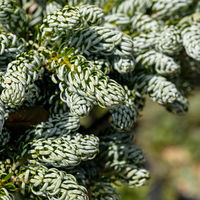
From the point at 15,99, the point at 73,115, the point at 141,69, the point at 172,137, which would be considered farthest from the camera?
the point at 172,137

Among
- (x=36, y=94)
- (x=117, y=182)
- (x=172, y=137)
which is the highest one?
(x=36, y=94)

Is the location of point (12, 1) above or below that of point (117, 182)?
above

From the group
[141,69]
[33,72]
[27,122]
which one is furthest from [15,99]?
[141,69]

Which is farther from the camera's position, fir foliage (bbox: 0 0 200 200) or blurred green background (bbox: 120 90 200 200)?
blurred green background (bbox: 120 90 200 200)

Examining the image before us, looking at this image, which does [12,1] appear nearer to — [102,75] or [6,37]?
[6,37]

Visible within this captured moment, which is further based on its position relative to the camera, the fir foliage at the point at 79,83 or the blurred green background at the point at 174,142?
the blurred green background at the point at 174,142

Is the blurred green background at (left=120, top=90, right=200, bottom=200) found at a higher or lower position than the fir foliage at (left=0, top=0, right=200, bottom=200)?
lower

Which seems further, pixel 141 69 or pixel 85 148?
pixel 141 69

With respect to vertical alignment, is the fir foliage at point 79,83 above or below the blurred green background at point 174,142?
above

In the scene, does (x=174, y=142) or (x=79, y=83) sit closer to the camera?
(x=79, y=83)

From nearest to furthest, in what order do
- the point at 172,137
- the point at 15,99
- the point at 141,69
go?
the point at 15,99, the point at 141,69, the point at 172,137

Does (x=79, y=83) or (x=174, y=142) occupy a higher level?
(x=79, y=83)
